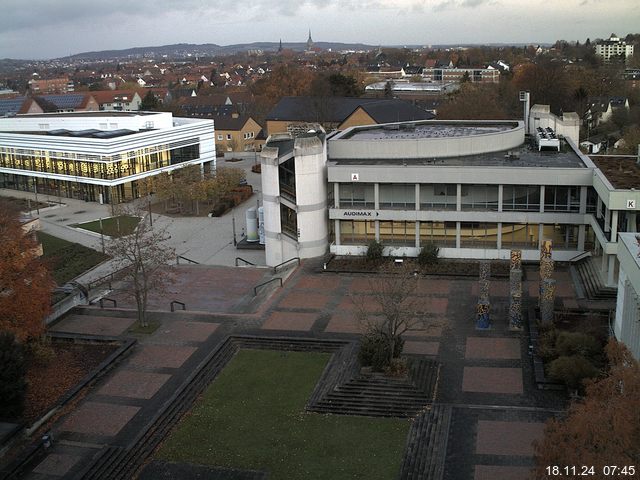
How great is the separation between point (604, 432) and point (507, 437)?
9.07 meters

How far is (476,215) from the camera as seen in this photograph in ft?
130

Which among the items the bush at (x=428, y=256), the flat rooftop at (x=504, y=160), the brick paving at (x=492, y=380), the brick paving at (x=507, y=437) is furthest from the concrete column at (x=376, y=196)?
the brick paving at (x=507, y=437)

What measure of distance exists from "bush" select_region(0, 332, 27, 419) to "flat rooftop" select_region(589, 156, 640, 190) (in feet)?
89.4

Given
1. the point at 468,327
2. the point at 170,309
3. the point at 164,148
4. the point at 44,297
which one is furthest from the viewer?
the point at 164,148

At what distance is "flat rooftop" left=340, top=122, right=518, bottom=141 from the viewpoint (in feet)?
154

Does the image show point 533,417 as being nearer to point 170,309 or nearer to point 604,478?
point 604,478

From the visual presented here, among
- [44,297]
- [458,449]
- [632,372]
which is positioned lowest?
[458,449]

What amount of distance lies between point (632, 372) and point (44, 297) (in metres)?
22.5

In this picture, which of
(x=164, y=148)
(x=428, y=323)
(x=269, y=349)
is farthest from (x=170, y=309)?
(x=164, y=148)

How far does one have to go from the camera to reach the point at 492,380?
26281mm

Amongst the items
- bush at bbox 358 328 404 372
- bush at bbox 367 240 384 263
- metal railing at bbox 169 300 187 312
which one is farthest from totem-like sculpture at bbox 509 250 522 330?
metal railing at bbox 169 300 187 312

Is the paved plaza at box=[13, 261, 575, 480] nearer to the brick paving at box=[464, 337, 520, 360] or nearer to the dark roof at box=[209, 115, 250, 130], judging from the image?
the brick paving at box=[464, 337, 520, 360]

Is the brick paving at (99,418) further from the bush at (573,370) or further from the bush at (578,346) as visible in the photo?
the bush at (578,346)

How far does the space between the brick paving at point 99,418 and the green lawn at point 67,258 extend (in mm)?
16884
